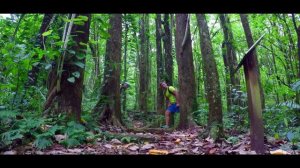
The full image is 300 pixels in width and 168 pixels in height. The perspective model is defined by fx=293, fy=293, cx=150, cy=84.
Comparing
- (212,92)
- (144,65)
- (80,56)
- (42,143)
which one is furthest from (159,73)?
(42,143)

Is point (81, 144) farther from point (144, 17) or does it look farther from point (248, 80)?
point (144, 17)

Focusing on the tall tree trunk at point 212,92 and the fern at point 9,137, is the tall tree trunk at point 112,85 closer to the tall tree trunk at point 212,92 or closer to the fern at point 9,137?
the tall tree trunk at point 212,92

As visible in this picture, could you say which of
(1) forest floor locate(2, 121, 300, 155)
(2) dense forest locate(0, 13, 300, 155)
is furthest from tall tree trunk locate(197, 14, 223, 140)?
(1) forest floor locate(2, 121, 300, 155)

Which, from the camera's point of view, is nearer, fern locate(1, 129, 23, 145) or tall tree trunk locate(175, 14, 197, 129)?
fern locate(1, 129, 23, 145)

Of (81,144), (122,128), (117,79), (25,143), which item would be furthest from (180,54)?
(25,143)

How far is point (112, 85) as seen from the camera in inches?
301

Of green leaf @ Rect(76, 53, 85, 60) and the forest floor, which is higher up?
green leaf @ Rect(76, 53, 85, 60)

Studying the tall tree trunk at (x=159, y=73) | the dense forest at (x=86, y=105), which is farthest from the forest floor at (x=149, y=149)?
the tall tree trunk at (x=159, y=73)

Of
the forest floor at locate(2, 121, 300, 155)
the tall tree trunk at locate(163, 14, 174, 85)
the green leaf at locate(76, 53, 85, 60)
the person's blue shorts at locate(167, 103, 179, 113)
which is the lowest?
the forest floor at locate(2, 121, 300, 155)

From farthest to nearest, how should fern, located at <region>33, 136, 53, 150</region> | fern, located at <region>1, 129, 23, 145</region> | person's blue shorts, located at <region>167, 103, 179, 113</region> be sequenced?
person's blue shorts, located at <region>167, 103, 179, 113</region>
fern, located at <region>33, 136, 53, 150</region>
fern, located at <region>1, 129, 23, 145</region>

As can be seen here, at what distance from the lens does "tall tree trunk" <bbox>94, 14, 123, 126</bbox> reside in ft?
23.9

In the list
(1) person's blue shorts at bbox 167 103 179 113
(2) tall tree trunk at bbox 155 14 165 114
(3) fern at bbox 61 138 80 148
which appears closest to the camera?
(3) fern at bbox 61 138 80 148

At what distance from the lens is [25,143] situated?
3.33 metres

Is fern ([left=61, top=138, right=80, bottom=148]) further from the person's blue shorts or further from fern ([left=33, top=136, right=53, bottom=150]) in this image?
the person's blue shorts
